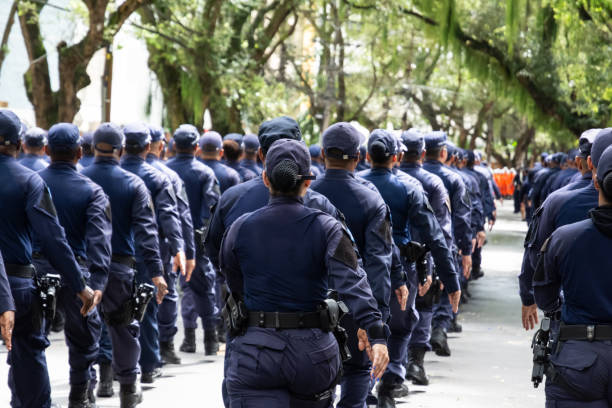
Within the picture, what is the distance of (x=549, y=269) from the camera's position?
511 cm

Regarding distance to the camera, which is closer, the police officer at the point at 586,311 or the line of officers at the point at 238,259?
the line of officers at the point at 238,259

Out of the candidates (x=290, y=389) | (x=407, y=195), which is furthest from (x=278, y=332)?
(x=407, y=195)

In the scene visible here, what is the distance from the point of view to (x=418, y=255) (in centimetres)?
834

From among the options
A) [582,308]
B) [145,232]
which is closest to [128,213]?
[145,232]

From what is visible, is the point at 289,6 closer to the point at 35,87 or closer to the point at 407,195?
the point at 35,87

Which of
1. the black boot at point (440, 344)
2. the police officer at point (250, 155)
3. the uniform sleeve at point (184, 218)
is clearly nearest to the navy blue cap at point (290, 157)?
the uniform sleeve at point (184, 218)

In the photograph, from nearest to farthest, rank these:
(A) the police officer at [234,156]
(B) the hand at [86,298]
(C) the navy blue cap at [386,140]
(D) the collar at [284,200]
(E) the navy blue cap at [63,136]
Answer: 1. (D) the collar at [284,200]
2. (B) the hand at [86,298]
3. (E) the navy blue cap at [63,136]
4. (C) the navy blue cap at [386,140]
5. (A) the police officer at [234,156]

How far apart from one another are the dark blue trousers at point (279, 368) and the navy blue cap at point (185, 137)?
21.5 ft

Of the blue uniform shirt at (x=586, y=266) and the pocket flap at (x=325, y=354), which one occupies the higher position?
the blue uniform shirt at (x=586, y=266)

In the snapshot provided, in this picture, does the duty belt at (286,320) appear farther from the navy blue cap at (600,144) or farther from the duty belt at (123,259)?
the duty belt at (123,259)

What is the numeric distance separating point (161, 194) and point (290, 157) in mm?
4742

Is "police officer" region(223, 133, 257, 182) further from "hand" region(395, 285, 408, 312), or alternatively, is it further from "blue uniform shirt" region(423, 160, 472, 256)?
"hand" region(395, 285, 408, 312)

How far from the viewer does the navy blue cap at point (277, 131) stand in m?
5.46

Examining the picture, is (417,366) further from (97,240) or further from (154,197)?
(97,240)
